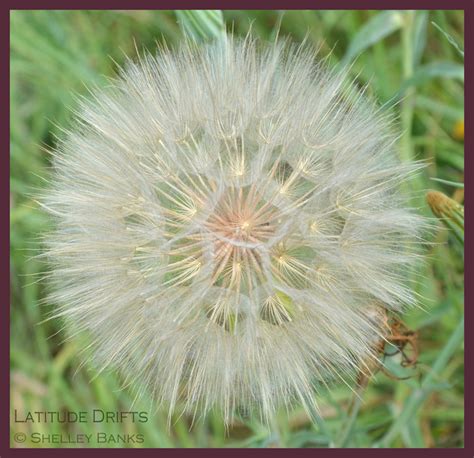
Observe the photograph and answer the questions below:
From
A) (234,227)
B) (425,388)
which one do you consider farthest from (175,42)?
(425,388)

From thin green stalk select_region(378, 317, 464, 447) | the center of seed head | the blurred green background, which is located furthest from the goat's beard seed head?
the blurred green background

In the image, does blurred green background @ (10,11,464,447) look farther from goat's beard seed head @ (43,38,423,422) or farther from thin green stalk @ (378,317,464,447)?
goat's beard seed head @ (43,38,423,422)

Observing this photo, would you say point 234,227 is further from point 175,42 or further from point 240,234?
point 175,42

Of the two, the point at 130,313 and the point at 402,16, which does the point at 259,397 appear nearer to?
the point at 130,313

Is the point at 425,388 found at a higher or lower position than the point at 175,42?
lower

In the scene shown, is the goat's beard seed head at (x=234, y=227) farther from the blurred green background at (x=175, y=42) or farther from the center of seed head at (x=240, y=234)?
the blurred green background at (x=175, y=42)

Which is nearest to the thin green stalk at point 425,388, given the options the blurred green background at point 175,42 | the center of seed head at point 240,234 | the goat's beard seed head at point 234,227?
→ the blurred green background at point 175,42

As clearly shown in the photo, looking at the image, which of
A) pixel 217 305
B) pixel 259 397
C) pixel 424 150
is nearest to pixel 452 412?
pixel 424 150
